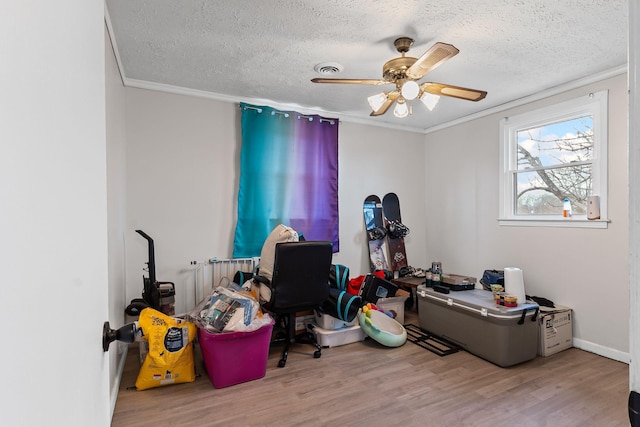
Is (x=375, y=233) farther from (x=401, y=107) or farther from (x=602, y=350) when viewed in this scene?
(x=602, y=350)

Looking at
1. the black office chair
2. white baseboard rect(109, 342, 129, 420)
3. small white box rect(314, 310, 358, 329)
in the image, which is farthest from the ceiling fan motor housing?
white baseboard rect(109, 342, 129, 420)

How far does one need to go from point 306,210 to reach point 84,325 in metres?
3.38

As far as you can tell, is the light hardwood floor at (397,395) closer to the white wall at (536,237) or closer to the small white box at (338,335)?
the small white box at (338,335)

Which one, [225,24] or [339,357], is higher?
[225,24]

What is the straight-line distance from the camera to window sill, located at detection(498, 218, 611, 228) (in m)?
3.02

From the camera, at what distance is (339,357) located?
2.98 metres

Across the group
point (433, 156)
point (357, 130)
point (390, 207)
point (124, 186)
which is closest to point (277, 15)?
point (124, 186)

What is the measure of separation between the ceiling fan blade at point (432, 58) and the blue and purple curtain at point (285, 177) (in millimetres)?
1825

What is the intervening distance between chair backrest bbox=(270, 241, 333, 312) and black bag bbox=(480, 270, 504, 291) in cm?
200

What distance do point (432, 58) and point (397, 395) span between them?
231 centimetres

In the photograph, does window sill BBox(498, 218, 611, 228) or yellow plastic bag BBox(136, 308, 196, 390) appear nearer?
yellow plastic bag BBox(136, 308, 196, 390)

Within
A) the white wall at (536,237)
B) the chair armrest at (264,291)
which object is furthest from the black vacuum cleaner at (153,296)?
the white wall at (536,237)

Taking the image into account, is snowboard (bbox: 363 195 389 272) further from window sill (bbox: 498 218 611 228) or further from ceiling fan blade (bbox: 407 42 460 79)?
ceiling fan blade (bbox: 407 42 460 79)

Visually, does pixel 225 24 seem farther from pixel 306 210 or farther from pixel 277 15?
pixel 306 210
